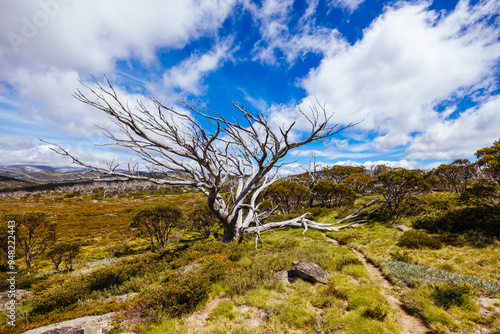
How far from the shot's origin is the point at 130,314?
522 cm

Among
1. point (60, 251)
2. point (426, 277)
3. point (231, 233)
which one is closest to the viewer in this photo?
point (426, 277)

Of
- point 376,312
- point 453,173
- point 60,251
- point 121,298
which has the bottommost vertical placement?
point 60,251

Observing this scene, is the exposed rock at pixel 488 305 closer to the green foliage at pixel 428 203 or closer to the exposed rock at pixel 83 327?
the exposed rock at pixel 83 327

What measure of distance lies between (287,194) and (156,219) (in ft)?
58.5

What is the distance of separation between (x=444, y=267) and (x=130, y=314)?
1185cm

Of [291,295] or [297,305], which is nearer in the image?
[297,305]

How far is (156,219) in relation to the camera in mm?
19688

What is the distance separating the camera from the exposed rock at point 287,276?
734 cm

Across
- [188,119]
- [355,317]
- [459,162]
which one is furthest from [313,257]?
[459,162]

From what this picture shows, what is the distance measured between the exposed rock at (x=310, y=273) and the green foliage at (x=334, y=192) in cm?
2168

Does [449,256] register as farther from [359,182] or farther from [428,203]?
[359,182]

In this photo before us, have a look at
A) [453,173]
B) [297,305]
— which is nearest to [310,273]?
[297,305]

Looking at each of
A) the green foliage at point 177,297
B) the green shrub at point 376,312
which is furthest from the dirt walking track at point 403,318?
the green foliage at point 177,297

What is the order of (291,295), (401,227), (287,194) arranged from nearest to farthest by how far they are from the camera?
(291,295)
(401,227)
(287,194)
